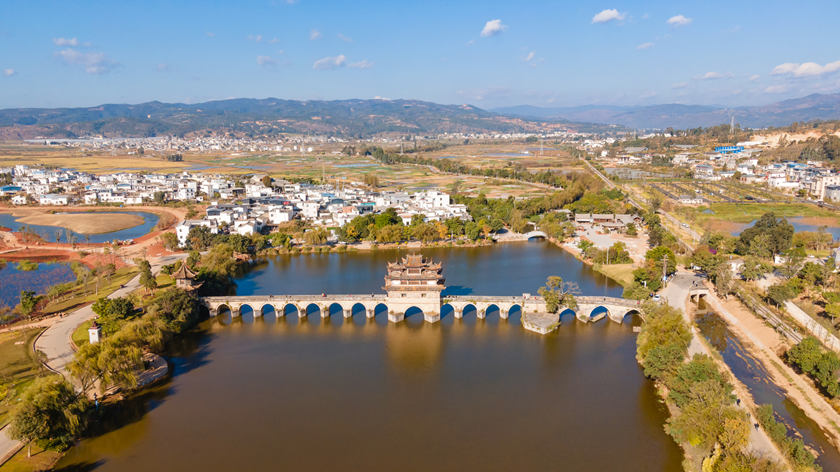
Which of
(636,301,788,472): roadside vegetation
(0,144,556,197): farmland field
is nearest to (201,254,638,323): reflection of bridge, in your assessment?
(636,301,788,472): roadside vegetation

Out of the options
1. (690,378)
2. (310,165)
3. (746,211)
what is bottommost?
(746,211)

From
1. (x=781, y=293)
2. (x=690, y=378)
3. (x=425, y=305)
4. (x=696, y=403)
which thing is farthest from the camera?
(x=781, y=293)

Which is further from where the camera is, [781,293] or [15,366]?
[781,293]

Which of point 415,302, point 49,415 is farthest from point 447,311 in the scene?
point 49,415

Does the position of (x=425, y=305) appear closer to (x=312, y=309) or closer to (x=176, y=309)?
(x=312, y=309)

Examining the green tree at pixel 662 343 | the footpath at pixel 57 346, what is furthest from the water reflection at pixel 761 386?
the footpath at pixel 57 346
